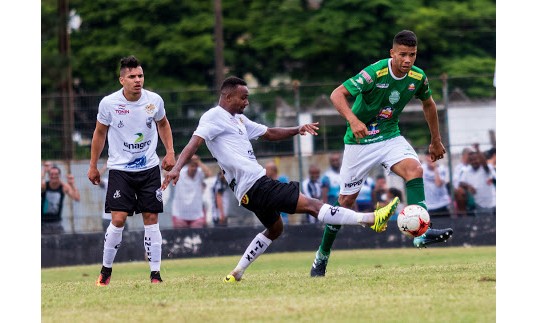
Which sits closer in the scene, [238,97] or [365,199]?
[238,97]

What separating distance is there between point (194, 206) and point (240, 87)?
1004 centimetres

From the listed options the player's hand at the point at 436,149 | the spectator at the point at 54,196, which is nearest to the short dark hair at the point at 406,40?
the player's hand at the point at 436,149

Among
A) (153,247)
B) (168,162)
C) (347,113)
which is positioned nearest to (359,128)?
(347,113)

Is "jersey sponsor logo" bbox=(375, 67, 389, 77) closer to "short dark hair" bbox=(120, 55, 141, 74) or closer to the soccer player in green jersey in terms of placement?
the soccer player in green jersey

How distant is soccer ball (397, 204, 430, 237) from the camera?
11102 mm

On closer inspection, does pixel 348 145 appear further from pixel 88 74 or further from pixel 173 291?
pixel 88 74

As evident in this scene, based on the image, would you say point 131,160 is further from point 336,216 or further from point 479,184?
point 479,184

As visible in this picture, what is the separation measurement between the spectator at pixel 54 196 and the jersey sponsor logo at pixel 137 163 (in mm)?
9075

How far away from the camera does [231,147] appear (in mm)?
11156

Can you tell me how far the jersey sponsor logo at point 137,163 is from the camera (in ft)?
39.1

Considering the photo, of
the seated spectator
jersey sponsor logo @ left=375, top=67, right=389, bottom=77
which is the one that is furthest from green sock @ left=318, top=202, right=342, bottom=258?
the seated spectator

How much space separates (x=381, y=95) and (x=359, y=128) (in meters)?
0.92
